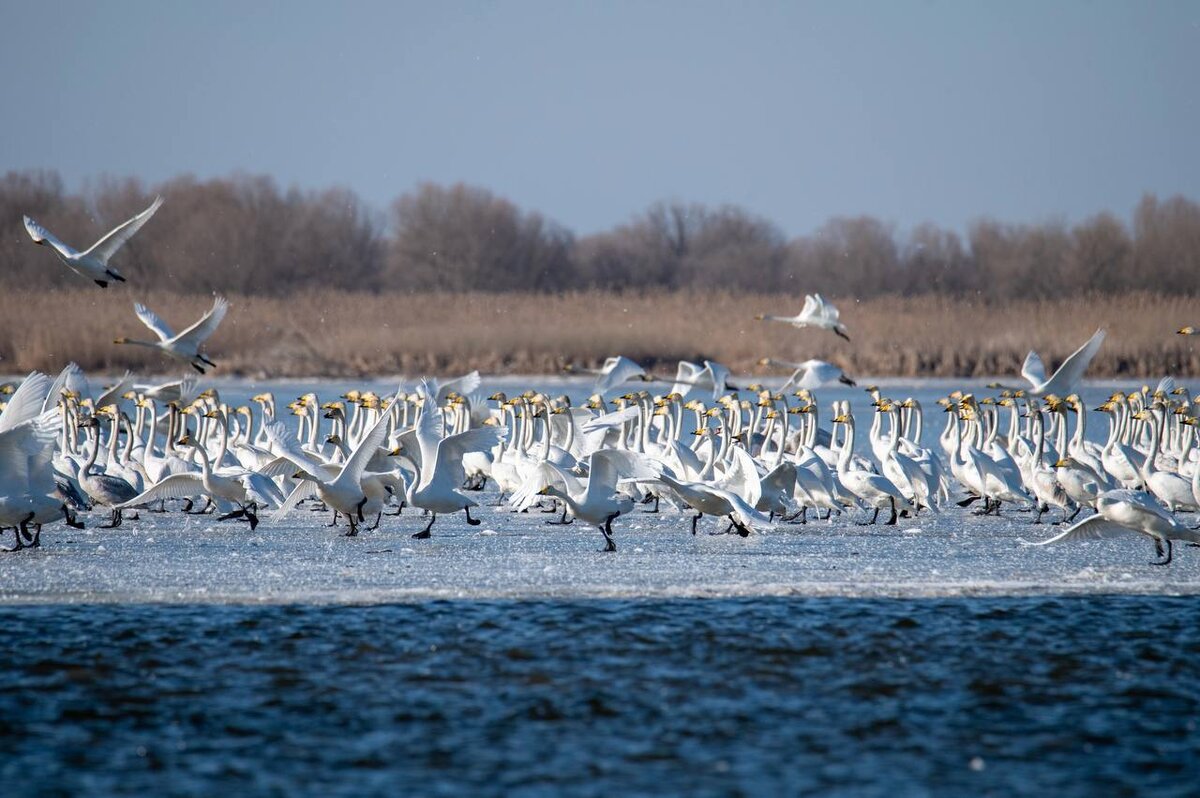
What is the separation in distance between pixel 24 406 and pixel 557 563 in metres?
3.31

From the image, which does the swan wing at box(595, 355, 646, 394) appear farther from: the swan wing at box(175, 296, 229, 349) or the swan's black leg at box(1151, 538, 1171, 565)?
the swan's black leg at box(1151, 538, 1171, 565)

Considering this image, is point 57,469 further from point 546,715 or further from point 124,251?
point 124,251

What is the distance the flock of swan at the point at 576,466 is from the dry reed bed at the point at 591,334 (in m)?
10.2

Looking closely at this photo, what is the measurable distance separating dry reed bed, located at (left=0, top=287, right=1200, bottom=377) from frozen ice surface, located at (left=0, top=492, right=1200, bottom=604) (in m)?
14.9

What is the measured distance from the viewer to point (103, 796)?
18.4ft

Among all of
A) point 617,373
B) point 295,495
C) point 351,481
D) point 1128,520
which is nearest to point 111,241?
point 295,495

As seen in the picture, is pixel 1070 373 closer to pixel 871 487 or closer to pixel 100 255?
pixel 871 487

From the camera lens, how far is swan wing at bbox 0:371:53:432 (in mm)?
9250

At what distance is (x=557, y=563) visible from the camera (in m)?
9.23

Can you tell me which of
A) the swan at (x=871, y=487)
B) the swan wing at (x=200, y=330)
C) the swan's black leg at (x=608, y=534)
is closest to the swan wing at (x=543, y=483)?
the swan's black leg at (x=608, y=534)

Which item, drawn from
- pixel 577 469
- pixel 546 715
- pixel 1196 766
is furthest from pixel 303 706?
pixel 577 469

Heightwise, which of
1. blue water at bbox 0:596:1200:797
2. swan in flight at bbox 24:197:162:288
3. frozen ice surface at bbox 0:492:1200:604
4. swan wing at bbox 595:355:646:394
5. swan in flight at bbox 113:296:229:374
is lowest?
blue water at bbox 0:596:1200:797

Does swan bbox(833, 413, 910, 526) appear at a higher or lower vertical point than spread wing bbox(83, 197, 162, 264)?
lower

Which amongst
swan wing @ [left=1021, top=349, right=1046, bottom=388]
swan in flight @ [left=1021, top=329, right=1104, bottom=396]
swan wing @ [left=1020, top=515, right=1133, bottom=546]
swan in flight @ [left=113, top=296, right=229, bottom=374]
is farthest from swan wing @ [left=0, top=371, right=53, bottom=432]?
swan wing @ [left=1021, top=349, right=1046, bottom=388]
